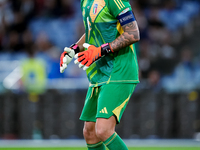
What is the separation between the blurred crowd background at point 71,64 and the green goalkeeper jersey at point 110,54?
5530 mm

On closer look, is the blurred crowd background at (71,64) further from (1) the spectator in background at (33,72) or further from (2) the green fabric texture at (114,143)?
(2) the green fabric texture at (114,143)

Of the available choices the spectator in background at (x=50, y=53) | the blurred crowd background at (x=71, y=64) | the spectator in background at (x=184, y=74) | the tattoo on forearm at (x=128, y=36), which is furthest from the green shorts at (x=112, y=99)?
the spectator in background at (x=50, y=53)

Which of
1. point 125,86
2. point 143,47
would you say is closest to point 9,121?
point 143,47

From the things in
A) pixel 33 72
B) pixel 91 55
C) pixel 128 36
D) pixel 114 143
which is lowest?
pixel 114 143

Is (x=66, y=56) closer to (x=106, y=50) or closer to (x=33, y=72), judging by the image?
(x=106, y=50)

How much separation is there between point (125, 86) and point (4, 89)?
6765 mm

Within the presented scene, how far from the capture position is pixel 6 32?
13.4 metres

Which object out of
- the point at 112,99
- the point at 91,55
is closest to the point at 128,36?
the point at 91,55

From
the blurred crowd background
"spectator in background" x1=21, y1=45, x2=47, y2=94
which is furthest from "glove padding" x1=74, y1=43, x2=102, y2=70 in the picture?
"spectator in background" x1=21, y1=45, x2=47, y2=94

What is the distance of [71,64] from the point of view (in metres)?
11.4

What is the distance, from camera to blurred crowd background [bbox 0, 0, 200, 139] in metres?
9.98

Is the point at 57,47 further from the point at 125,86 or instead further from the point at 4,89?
the point at 125,86

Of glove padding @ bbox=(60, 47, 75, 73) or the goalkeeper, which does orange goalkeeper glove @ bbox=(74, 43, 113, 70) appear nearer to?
the goalkeeper

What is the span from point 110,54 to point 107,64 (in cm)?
11
